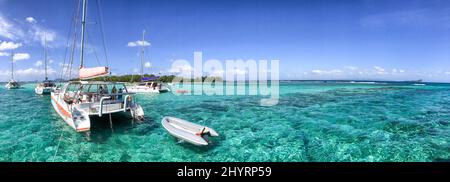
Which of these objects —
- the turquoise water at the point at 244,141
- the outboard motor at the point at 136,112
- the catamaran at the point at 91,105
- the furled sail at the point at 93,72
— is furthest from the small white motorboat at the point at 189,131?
the furled sail at the point at 93,72

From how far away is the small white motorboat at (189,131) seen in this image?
926 centimetres

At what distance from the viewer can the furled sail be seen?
1185cm

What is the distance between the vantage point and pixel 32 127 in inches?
516

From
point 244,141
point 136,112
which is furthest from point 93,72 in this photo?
point 244,141

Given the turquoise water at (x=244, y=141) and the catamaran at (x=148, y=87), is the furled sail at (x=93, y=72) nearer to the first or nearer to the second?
the turquoise water at (x=244, y=141)

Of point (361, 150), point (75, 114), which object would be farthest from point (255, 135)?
point (75, 114)

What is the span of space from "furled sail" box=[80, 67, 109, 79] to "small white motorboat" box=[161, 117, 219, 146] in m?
4.30

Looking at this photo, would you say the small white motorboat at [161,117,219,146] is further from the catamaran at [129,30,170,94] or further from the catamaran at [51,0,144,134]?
the catamaran at [129,30,170,94]

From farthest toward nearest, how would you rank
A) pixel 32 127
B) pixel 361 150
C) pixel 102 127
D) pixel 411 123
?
1. pixel 411 123
2. pixel 32 127
3. pixel 102 127
4. pixel 361 150

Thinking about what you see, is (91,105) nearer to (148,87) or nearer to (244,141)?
(244,141)

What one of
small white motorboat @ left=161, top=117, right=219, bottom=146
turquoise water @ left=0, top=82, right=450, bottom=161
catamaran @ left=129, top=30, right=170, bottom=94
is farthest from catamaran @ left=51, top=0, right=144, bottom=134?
catamaran @ left=129, top=30, right=170, bottom=94
